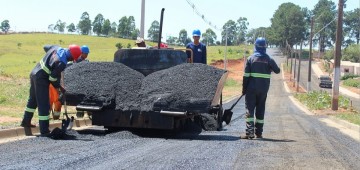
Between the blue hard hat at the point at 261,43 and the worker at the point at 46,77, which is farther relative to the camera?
the blue hard hat at the point at 261,43

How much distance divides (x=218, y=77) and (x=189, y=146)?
2.37 metres

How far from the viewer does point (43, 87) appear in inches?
392

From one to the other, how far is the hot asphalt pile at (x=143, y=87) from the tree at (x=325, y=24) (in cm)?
13838

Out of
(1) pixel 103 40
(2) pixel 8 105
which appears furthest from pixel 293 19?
(2) pixel 8 105

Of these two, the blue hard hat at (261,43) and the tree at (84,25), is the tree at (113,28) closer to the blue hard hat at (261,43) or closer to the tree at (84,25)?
the tree at (84,25)

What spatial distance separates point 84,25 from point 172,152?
539ft

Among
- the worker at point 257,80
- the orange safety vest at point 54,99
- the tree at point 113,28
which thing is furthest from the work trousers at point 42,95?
the tree at point 113,28

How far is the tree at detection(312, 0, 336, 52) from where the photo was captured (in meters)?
147

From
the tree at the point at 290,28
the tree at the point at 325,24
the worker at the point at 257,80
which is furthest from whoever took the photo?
the tree at the point at 325,24

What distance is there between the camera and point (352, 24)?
520ft

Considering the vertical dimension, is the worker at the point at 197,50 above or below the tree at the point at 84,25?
below

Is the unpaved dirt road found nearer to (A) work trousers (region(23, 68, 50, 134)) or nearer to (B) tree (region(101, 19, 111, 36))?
(A) work trousers (region(23, 68, 50, 134))

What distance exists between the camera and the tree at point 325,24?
482ft

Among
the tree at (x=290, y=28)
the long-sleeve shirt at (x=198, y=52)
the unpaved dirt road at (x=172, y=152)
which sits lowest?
the unpaved dirt road at (x=172, y=152)
